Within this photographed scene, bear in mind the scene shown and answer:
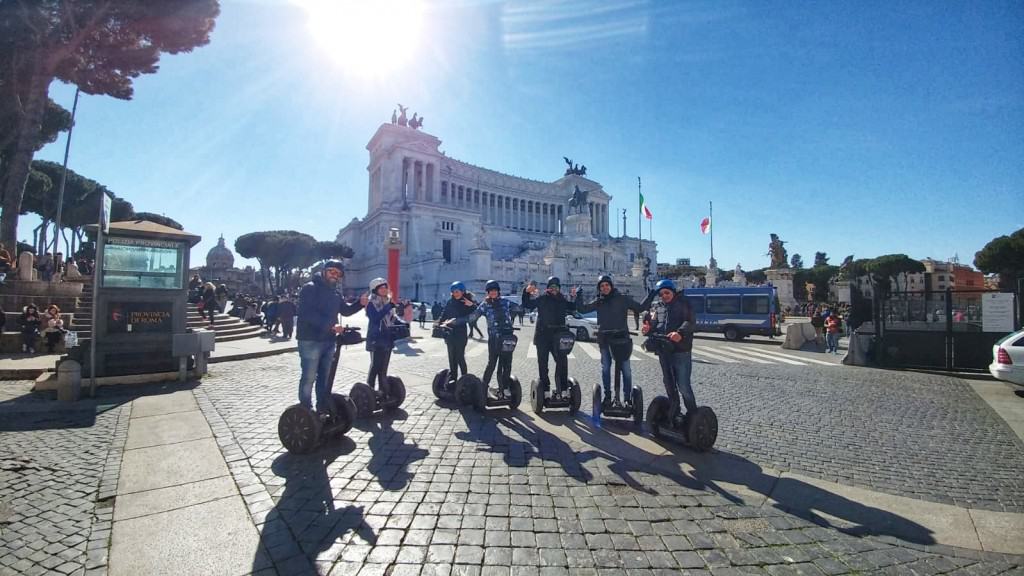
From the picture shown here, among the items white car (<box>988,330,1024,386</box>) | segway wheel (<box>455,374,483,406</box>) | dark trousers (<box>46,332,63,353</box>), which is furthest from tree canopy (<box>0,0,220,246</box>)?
white car (<box>988,330,1024,386</box>)

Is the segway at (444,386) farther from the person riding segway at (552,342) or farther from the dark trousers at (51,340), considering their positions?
the dark trousers at (51,340)

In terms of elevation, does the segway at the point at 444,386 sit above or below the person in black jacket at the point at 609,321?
below

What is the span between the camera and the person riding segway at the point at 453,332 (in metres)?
6.55

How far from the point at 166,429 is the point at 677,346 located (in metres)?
6.00

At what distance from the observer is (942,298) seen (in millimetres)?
11453

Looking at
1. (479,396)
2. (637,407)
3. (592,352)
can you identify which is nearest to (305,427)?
(479,396)

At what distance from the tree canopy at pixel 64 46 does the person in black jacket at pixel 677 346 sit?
25.2m

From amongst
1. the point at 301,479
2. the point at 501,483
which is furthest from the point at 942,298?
the point at 301,479

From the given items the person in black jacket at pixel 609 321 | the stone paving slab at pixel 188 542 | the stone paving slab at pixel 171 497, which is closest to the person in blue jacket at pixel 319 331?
the stone paving slab at pixel 171 497

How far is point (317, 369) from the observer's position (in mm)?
5020

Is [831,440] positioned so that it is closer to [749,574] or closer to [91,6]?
[749,574]

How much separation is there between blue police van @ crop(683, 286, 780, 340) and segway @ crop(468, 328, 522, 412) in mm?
16170

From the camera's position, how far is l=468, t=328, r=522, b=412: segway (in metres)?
6.25

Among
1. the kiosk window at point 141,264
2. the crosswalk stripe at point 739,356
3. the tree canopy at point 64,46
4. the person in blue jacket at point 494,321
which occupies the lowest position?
the crosswalk stripe at point 739,356
